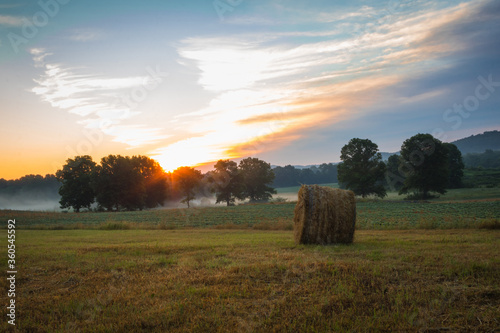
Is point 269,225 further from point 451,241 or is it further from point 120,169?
point 120,169

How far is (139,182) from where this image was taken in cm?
7412

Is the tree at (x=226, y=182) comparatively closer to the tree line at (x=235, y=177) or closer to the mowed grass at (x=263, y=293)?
the tree line at (x=235, y=177)

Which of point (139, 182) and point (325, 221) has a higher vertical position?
point (139, 182)

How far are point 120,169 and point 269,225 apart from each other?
57807 mm

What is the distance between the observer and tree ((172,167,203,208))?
79.4 meters

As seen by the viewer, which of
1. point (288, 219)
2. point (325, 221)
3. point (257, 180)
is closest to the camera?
point (325, 221)

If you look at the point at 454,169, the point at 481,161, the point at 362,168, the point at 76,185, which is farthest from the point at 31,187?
the point at 481,161

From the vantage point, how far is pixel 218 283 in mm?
6848

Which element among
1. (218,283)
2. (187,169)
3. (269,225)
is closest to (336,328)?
(218,283)

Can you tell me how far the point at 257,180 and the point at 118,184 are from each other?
3630 cm

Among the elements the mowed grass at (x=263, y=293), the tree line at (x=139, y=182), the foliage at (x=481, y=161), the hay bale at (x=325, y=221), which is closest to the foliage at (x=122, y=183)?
the tree line at (x=139, y=182)

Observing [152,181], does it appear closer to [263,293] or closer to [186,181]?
[186,181]

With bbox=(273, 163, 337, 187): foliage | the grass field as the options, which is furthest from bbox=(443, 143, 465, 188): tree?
bbox=(273, 163, 337, 187): foliage

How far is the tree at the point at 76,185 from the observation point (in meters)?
71.7
